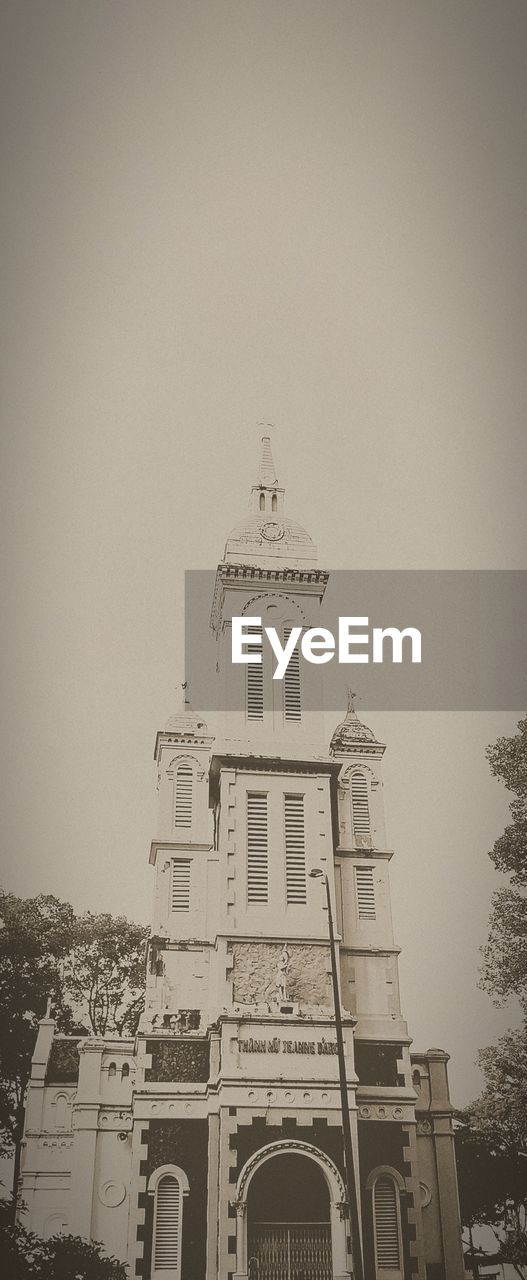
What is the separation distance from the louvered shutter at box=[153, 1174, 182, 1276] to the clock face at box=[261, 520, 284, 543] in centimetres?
806

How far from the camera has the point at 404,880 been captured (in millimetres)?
14875

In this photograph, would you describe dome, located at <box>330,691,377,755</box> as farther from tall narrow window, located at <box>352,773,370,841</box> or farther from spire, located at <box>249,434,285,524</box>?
spire, located at <box>249,434,285,524</box>

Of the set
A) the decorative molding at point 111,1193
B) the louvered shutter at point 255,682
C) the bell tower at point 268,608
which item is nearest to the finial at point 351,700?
the bell tower at point 268,608

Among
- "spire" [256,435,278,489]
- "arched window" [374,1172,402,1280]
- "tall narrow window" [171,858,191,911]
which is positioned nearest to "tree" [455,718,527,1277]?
"arched window" [374,1172,402,1280]

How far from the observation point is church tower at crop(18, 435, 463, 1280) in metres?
12.7

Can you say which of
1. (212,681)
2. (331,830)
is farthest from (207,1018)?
(212,681)

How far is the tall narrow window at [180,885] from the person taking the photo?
14547 millimetres

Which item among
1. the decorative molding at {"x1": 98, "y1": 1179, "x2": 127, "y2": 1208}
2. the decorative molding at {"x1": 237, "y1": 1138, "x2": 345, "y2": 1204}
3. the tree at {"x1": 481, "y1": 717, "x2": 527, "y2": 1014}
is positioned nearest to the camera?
the decorative molding at {"x1": 98, "y1": 1179, "x2": 127, "y2": 1208}

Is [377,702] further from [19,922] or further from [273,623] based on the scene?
Result: [19,922]

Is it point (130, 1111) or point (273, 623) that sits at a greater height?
point (273, 623)

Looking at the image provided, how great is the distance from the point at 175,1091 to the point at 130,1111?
55cm

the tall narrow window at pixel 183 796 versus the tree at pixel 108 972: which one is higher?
the tall narrow window at pixel 183 796

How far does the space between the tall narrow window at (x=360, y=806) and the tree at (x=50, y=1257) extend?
589 cm
